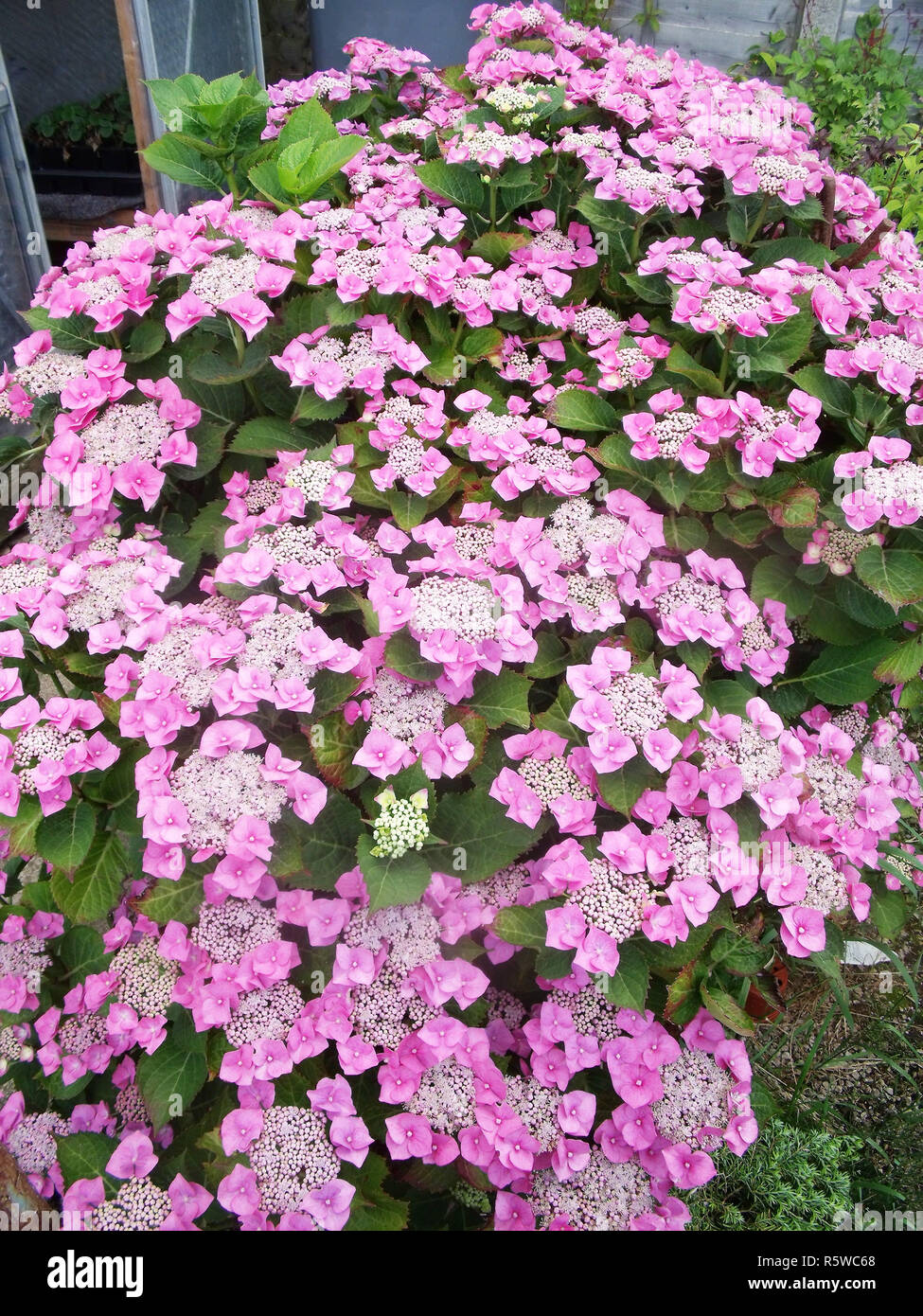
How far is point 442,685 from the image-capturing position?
1381 millimetres

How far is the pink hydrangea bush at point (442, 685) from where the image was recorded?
131 cm

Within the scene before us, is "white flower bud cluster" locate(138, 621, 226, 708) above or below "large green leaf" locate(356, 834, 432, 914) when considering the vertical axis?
above

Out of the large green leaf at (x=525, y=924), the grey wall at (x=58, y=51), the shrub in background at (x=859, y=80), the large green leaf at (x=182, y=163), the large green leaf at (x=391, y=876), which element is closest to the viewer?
the large green leaf at (x=391, y=876)

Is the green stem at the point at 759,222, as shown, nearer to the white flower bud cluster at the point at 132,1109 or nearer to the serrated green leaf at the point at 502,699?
the serrated green leaf at the point at 502,699

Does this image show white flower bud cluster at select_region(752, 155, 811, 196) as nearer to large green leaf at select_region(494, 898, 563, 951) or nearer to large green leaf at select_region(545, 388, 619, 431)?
large green leaf at select_region(545, 388, 619, 431)

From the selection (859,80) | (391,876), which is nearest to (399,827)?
(391,876)

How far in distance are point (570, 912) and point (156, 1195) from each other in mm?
732

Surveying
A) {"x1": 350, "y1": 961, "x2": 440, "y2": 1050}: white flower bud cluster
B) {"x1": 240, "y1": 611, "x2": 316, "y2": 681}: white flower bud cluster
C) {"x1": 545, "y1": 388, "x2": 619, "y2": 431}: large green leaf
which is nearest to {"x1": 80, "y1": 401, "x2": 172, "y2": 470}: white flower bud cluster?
{"x1": 240, "y1": 611, "x2": 316, "y2": 681}: white flower bud cluster

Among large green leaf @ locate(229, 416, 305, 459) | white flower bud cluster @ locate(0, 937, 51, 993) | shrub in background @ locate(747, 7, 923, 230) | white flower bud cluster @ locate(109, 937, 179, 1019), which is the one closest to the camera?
white flower bud cluster @ locate(109, 937, 179, 1019)

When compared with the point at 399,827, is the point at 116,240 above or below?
above

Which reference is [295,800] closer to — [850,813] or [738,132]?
[850,813]

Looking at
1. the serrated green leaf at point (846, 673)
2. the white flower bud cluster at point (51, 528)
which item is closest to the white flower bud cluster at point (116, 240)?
the white flower bud cluster at point (51, 528)

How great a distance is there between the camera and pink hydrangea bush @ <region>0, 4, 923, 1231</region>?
131 cm

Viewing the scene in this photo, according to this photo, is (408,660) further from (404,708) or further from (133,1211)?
(133,1211)
